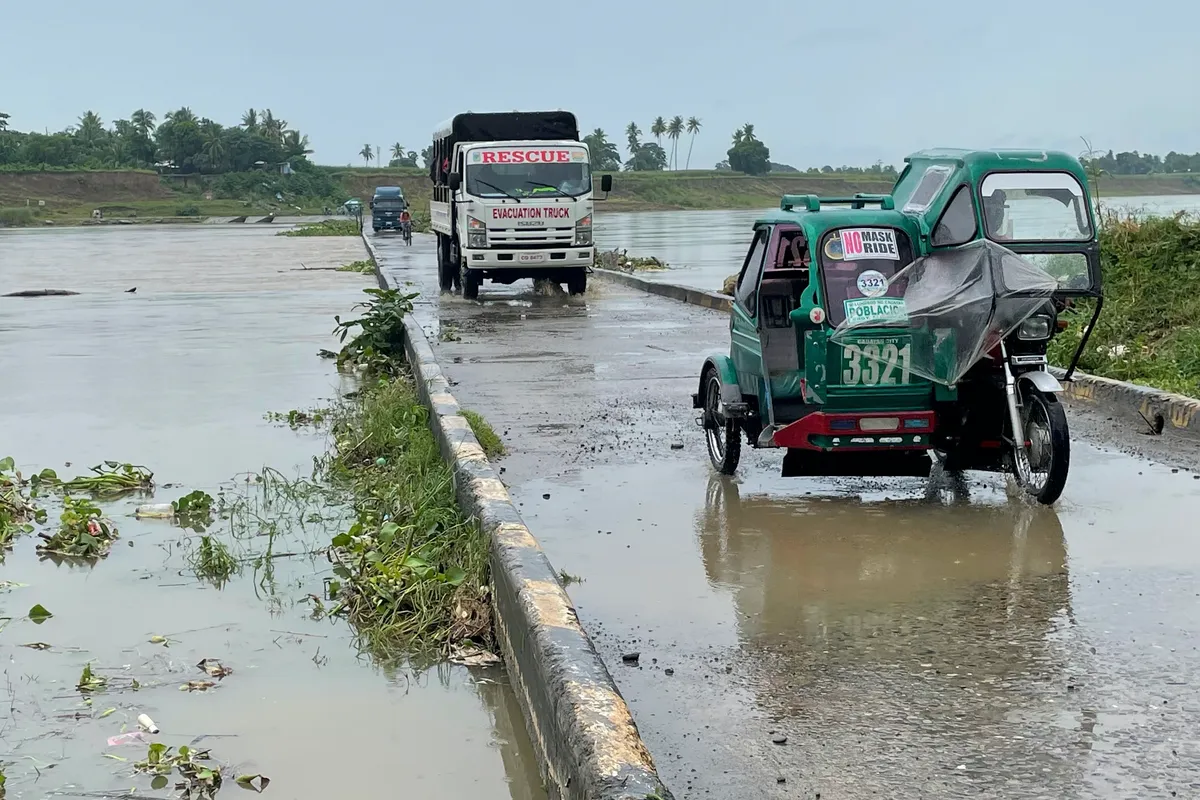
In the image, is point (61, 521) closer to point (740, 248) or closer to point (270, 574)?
point (270, 574)

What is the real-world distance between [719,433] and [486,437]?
5.37ft

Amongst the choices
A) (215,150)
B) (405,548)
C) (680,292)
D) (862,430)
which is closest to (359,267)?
(680,292)

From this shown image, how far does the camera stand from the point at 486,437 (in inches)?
363

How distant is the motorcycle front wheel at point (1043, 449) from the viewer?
6977mm

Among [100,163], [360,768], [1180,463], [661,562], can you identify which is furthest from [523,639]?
[100,163]

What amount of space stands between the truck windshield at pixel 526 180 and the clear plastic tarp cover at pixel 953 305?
50.1 feet

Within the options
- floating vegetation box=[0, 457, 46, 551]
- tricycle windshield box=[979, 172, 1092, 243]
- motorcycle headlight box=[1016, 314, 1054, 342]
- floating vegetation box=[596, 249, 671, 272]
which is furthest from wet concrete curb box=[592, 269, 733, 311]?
floating vegetation box=[0, 457, 46, 551]

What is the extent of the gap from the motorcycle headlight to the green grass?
341 cm

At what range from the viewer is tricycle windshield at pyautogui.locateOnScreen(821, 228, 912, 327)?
23.7 feet

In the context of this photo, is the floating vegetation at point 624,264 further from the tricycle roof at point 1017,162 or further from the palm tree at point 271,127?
the palm tree at point 271,127

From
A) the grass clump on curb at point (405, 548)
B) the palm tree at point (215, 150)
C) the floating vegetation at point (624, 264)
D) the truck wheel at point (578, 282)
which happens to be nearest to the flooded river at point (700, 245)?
the floating vegetation at point (624, 264)

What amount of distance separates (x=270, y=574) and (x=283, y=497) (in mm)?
1641

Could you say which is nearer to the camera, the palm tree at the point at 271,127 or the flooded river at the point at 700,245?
the flooded river at the point at 700,245

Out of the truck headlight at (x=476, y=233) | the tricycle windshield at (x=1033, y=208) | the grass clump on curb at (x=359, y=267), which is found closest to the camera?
the tricycle windshield at (x=1033, y=208)
